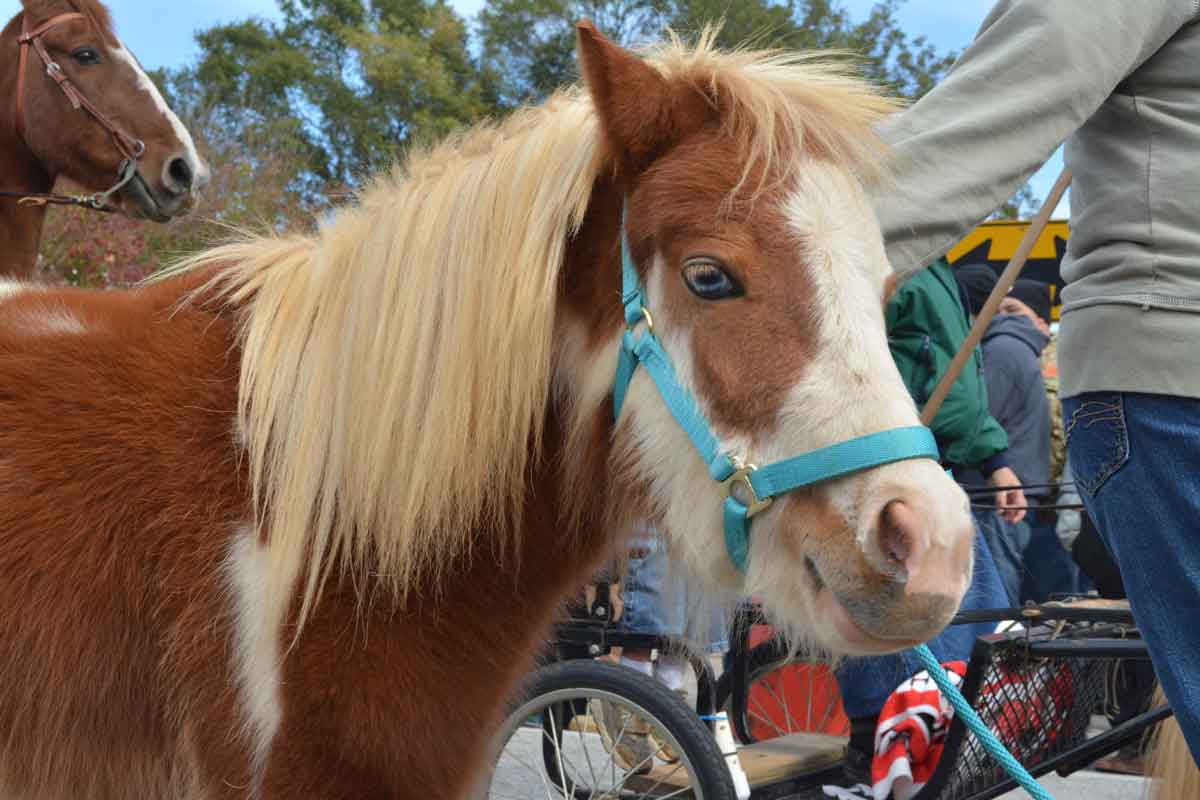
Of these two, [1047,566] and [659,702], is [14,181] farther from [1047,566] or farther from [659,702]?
[1047,566]

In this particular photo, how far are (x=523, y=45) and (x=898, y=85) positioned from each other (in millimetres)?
26445

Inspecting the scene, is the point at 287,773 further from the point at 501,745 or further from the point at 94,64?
the point at 94,64

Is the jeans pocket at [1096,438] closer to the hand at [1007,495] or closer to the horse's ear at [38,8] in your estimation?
the hand at [1007,495]

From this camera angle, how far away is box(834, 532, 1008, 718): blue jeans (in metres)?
3.62

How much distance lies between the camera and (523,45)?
2727 centimetres

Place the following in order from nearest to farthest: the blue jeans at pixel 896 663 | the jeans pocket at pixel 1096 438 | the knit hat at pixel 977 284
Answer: the jeans pocket at pixel 1096 438, the blue jeans at pixel 896 663, the knit hat at pixel 977 284

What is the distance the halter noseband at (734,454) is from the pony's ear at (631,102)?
12 cm

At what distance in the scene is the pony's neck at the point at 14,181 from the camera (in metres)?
3.98

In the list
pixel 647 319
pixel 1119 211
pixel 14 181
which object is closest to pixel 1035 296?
pixel 1119 211

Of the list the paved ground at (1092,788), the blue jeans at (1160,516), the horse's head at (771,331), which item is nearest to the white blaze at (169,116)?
the horse's head at (771,331)

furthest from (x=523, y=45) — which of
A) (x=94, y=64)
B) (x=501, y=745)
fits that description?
(x=501, y=745)

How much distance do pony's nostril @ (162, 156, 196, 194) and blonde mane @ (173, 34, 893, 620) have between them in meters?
2.72

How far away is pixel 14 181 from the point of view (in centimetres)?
421

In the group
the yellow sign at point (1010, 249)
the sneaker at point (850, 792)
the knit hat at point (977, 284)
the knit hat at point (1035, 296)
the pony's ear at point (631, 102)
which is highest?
the yellow sign at point (1010, 249)
